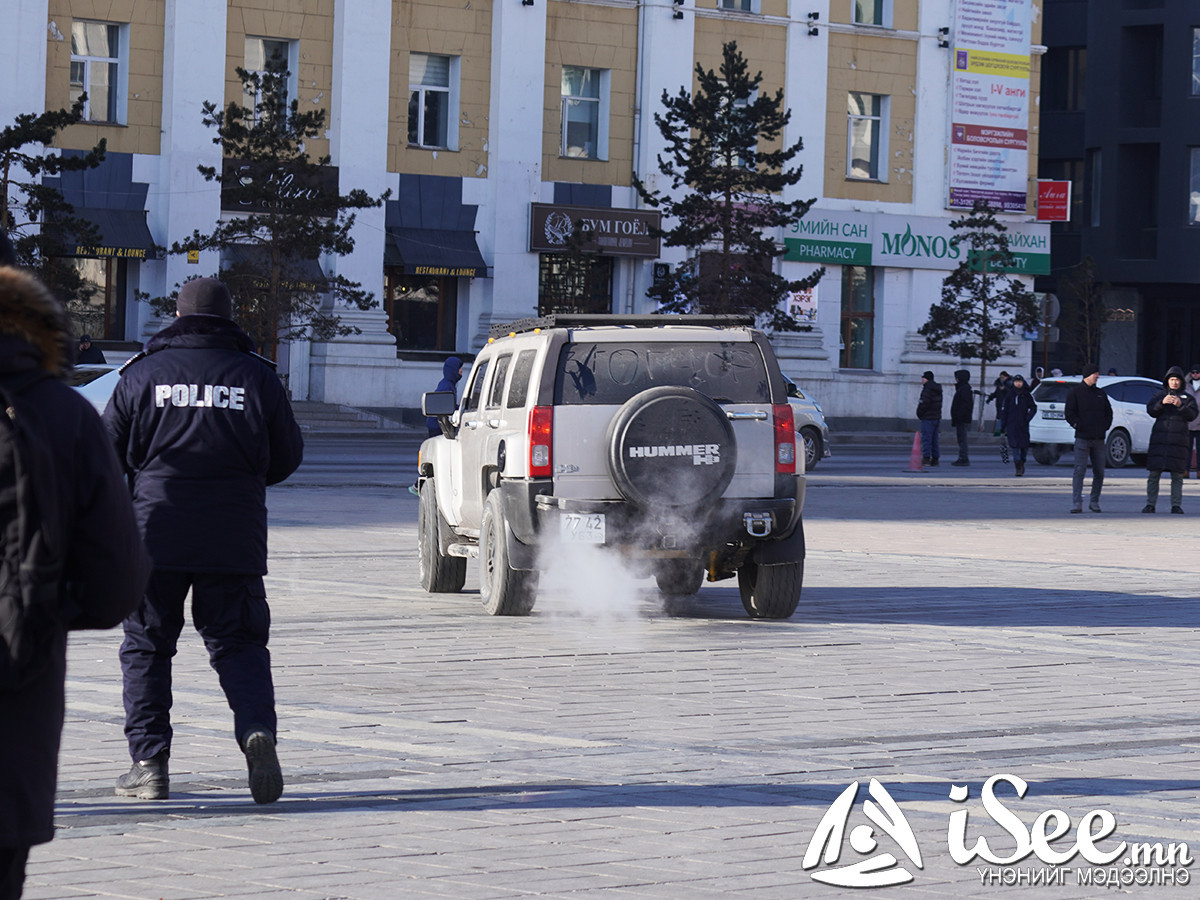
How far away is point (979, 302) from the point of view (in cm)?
5081

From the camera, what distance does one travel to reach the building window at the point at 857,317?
5031cm

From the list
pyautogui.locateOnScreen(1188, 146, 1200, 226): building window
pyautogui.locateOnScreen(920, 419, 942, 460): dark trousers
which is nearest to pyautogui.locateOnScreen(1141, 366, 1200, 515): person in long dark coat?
pyautogui.locateOnScreen(920, 419, 942, 460): dark trousers

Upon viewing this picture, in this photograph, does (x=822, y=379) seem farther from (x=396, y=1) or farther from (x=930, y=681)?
(x=930, y=681)

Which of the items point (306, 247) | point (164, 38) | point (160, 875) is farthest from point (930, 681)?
point (164, 38)

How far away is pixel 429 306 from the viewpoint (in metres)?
45.0

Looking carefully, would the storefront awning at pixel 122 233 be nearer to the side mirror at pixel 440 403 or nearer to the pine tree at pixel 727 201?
the pine tree at pixel 727 201

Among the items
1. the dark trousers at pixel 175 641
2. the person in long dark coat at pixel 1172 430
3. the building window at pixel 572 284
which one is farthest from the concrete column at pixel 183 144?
the dark trousers at pixel 175 641

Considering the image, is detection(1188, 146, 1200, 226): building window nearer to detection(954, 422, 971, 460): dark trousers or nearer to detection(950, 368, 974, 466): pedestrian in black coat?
detection(950, 368, 974, 466): pedestrian in black coat

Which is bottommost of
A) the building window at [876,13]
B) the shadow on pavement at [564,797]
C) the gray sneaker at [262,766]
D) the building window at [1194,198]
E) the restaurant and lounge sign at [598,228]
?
the shadow on pavement at [564,797]

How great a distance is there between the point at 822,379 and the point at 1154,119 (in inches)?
775

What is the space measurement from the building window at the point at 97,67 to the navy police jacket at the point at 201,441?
35.1 meters

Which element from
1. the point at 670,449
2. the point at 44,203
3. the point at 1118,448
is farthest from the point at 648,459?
the point at 1118,448

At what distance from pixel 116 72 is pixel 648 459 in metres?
31.8

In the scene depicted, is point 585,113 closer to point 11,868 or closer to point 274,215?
point 274,215
